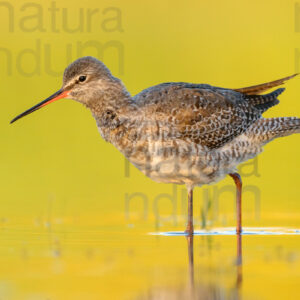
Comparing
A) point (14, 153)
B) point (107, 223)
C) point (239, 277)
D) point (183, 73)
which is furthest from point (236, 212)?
point (183, 73)

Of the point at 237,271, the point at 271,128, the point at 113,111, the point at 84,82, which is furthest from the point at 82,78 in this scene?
the point at 237,271

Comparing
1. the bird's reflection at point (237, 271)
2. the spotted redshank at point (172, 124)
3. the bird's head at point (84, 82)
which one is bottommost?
the bird's reflection at point (237, 271)

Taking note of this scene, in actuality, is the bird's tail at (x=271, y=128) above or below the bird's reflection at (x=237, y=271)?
above

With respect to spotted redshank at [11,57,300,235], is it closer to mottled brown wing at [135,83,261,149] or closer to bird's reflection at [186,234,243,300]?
mottled brown wing at [135,83,261,149]

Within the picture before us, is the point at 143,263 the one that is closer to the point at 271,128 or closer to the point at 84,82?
the point at 84,82

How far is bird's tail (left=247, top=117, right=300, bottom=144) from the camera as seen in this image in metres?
12.0

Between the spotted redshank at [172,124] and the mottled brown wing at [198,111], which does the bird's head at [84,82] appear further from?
the mottled brown wing at [198,111]

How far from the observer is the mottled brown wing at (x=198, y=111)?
11188 mm

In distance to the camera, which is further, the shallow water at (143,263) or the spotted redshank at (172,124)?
the spotted redshank at (172,124)

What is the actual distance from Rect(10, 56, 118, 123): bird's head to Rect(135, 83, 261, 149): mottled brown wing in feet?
1.79

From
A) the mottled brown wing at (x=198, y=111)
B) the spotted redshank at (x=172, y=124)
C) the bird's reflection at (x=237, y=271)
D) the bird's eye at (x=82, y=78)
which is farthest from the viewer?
the bird's eye at (x=82, y=78)

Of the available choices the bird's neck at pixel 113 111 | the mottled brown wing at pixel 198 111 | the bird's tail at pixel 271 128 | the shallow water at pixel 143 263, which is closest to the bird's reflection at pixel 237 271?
the shallow water at pixel 143 263

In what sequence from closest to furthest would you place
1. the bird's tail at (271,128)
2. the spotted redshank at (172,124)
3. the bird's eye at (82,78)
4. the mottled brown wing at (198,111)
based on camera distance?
the spotted redshank at (172,124), the mottled brown wing at (198,111), the bird's eye at (82,78), the bird's tail at (271,128)

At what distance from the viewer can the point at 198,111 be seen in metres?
11.5
